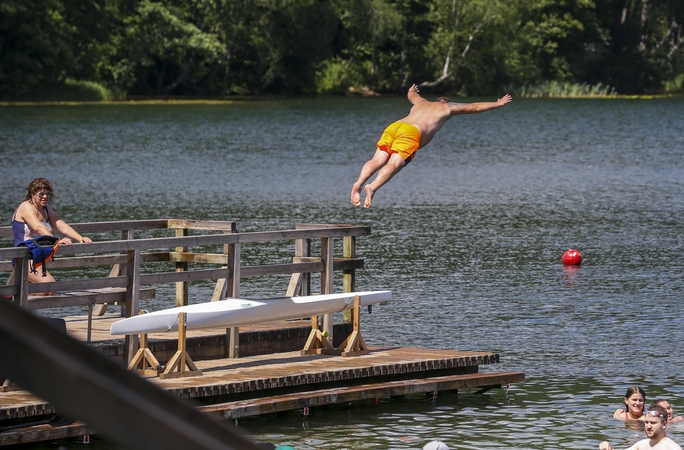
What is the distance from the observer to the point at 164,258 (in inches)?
544

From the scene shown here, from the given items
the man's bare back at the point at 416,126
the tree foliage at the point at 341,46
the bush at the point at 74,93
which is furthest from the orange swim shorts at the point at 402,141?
the bush at the point at 74,93

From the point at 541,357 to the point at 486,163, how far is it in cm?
3564

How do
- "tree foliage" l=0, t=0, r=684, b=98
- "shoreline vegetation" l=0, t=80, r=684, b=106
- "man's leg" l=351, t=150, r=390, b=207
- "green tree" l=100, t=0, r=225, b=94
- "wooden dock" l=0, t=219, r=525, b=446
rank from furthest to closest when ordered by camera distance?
1. "green tree" l=100, t=0, r=225, b=94
2. "tree foliage" l=0, t=0, r=684, b=98
3. "shoreline vegetation" l=0, t=80, r=684, b=106
4. "man's leg" l=351, t=150, r=390, b=207
5. "wooden dock" l=0, t=219, r=525, b=446

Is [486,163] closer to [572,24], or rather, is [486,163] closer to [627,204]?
[627,204]

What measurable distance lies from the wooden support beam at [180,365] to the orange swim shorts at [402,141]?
2.57 metres

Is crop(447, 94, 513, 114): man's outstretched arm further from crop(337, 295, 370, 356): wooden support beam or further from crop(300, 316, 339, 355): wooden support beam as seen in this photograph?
crop(300, 316, 339, 355): wooden support beam

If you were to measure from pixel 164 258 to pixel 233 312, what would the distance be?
2.83 m

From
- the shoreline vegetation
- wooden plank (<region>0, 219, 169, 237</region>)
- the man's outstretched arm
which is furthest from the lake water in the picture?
the shoreline vegetation

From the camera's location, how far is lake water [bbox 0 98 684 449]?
12094mm

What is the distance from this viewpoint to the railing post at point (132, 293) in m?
10.8

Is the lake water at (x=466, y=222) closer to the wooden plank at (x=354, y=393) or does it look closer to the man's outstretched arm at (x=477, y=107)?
the wooden plank at (x=354, y=393)

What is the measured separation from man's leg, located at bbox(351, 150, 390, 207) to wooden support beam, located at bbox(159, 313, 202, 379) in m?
1.87

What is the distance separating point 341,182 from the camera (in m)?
42.2

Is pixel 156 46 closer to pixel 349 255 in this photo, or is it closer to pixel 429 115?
pixel 349 255
